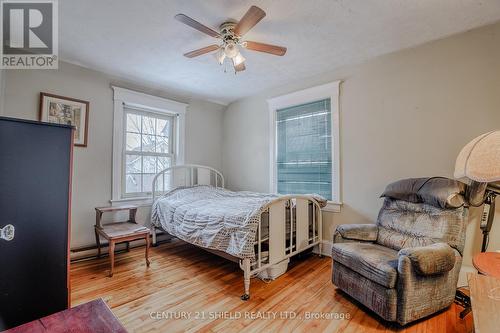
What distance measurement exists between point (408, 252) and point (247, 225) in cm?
122

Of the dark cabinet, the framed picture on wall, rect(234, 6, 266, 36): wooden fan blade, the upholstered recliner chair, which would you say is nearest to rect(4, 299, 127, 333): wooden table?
the dark cabinet

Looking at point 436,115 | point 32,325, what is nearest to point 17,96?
point 32,325

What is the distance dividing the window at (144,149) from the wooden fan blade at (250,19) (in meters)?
2.39

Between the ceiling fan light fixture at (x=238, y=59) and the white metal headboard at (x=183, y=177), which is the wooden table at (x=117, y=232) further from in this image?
the ceiling fan light fixture at (x=238, y=59)

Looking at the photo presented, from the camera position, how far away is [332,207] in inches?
120

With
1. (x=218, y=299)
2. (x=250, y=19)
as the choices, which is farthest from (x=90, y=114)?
(x=218, y=299)

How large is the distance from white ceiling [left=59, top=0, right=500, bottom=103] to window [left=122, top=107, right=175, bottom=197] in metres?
0.74

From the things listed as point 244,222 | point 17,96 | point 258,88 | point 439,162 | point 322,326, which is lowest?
point 322,326

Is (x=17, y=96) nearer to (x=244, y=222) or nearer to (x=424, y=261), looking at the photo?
(x=244, y=222)

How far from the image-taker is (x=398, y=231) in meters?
Result: 2.22

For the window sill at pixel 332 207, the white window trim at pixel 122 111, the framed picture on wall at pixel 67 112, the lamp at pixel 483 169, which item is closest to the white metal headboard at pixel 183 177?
the white window trim at pixel 122 111

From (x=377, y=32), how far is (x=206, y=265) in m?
3.09

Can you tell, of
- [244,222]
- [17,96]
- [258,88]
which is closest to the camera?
[244,222]

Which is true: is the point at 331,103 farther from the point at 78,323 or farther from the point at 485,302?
the point at 78,323
